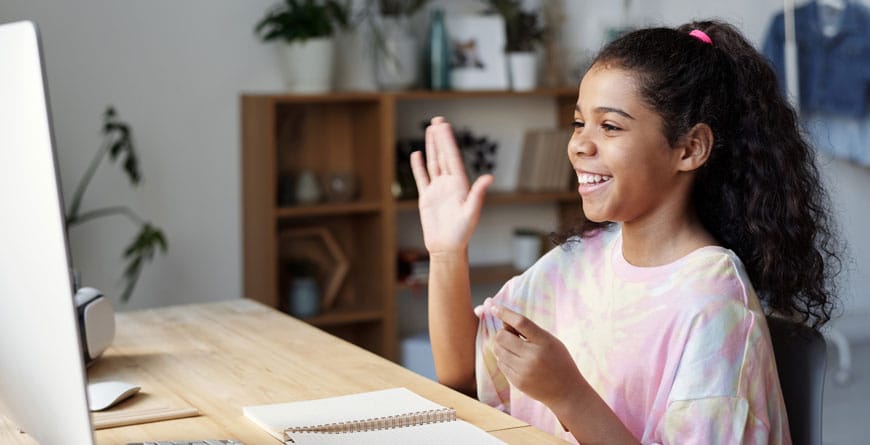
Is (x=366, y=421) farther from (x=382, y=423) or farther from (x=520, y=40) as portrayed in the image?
(x=520, y=40)

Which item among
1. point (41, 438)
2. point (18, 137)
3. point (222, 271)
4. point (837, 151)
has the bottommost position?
point (222, 271)

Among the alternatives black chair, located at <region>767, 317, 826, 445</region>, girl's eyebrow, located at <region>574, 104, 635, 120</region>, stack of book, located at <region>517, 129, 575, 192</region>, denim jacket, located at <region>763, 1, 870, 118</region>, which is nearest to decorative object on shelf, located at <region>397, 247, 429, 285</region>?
stack of book, located at <region>517, 129, 575, 192</region>

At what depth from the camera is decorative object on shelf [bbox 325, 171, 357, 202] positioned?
13.1ft

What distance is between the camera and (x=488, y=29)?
4145mm

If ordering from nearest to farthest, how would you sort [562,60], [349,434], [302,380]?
[349,434]
[302,380]
[562,60]

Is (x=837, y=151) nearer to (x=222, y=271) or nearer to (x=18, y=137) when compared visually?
(x=222, y=271)

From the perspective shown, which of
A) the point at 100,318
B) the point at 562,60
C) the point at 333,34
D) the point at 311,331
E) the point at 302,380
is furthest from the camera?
the point at 562,60

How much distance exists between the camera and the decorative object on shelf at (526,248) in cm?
431

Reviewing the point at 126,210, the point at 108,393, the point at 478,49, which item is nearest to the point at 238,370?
the point at 108,393

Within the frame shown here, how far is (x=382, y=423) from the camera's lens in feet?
4.29

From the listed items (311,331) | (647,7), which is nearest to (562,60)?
(647,7)

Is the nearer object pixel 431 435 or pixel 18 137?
pixel 18 137

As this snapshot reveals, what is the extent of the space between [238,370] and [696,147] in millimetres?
714

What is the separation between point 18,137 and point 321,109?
3277 mm
